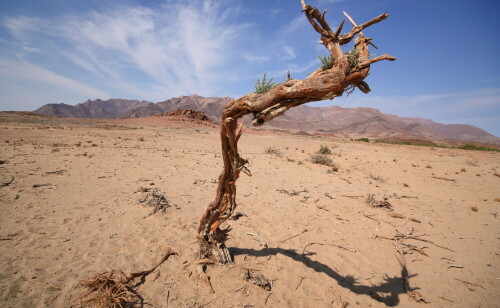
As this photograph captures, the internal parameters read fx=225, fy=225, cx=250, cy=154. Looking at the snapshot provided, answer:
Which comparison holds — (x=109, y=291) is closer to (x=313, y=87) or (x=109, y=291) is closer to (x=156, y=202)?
(x=156, y=202)

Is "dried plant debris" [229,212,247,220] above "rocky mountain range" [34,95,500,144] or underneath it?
underneath

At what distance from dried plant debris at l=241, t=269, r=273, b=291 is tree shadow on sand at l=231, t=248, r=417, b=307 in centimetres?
59

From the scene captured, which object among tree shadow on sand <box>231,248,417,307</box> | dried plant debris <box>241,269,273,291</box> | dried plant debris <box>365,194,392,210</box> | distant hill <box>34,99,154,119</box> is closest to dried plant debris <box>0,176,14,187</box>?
tree shadow on sand <box>231,248,417,307</box>

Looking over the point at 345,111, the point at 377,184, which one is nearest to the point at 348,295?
the point at 377,184

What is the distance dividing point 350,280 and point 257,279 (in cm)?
174

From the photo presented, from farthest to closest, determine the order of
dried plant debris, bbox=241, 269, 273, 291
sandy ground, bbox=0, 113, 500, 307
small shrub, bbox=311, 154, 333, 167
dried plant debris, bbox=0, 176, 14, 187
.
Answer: small shrub, bbox=311, 154, 333, 167
dried plant debris, bbox=0, 176, 14, 187
dried plant debris, bbox=241, 269, 273, 291
sandy ground, bbox=0, 113, 500, 307

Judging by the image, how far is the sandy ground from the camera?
352 cm

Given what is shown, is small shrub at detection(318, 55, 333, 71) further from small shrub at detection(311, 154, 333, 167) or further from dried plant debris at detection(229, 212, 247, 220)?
small shrub at detection(311, 154, 333, 167)

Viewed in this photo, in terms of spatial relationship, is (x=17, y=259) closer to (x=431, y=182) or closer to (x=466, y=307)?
(x=466, y=307)

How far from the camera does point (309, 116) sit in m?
147

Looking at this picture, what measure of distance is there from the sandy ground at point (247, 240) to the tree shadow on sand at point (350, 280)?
0.07ft

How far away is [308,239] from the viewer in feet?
17.3

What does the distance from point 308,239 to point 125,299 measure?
3.80 meters

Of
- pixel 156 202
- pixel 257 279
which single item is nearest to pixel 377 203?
pixel 257 279
